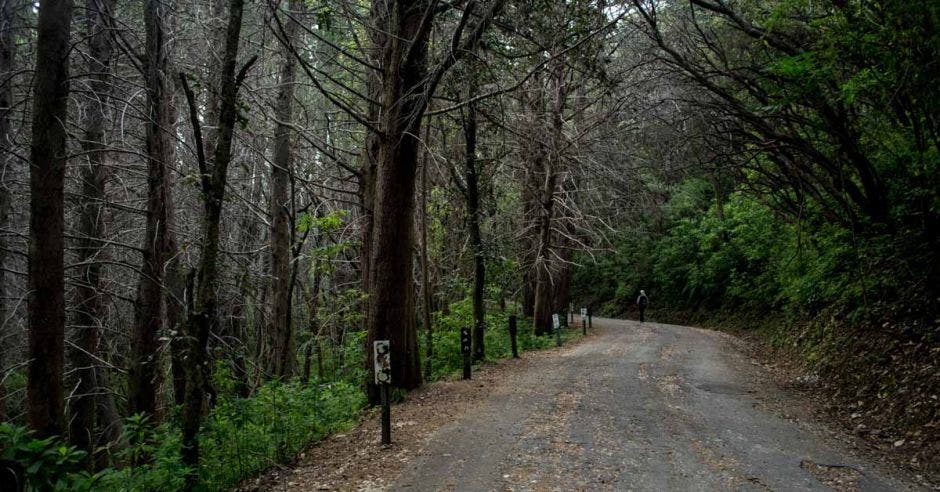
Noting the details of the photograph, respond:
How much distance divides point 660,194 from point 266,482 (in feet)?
93.6

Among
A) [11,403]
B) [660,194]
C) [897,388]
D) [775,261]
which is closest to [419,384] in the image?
[897,388]

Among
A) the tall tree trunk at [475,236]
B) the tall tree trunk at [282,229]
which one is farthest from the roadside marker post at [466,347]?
the tall tree trunk at [282,229]

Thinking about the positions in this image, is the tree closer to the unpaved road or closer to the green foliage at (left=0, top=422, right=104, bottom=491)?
the unpaved road

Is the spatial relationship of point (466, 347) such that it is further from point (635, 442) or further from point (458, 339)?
point (635, 442)

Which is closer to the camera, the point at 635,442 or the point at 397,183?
the point at 635,442

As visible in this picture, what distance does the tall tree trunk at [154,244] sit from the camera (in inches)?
375

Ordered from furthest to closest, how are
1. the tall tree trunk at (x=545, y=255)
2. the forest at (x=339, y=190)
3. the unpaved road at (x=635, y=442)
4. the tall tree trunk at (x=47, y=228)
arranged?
the tall tree trunk at (x=545, y=255)
the forest at (x=339, y=190)
the tall tree trunk at (x=47, y=228)
the unpaved road at (x=635, y=442)

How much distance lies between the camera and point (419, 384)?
36.0 ft

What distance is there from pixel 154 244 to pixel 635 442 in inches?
309

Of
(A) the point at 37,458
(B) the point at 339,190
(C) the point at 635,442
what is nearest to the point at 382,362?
(C) the point at 635,442

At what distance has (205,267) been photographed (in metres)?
6.56

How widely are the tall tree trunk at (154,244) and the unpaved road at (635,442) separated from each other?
5213 millimetres

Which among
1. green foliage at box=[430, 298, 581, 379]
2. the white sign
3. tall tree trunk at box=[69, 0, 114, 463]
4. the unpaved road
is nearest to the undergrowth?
the white sign

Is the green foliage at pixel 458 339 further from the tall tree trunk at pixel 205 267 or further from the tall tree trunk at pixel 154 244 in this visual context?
the tall tree trunk at pixel 205 267
